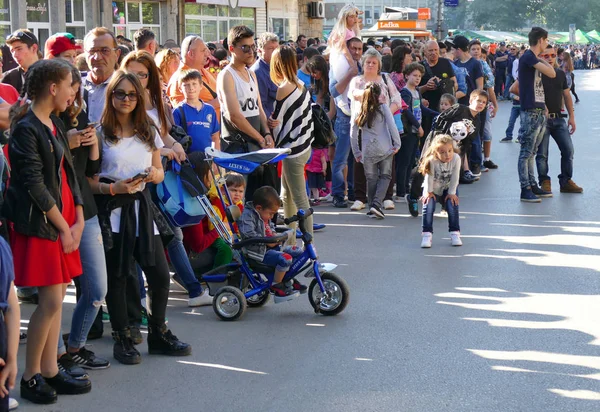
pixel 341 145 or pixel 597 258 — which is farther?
pixel 341 145

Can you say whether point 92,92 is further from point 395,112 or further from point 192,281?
point 395,112

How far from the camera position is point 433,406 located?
5449mm

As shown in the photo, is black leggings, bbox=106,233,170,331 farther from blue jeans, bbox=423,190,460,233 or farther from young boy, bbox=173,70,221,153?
blue jeans, bbox=423,190,460,233

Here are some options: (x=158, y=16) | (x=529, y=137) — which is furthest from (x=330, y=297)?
(x=158, y=16)

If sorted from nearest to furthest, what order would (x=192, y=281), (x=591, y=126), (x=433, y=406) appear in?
(x=433, y=406) → (x=192, y=281) → (x=591, y=126)

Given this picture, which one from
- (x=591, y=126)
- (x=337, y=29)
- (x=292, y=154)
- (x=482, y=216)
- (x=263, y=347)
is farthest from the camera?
(x=591, y=126)

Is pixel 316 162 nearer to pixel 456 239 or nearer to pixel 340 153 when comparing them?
pixel 340 153

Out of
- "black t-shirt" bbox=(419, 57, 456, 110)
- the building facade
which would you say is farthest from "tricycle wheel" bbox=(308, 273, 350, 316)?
the building facade

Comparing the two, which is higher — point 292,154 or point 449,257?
point 292,154

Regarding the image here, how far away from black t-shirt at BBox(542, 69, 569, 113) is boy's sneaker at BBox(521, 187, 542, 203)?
1.09 metres

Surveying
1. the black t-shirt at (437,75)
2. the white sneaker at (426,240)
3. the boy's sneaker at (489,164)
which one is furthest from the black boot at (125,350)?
the boy's sneaker at (489,164)

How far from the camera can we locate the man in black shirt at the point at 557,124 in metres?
12.6

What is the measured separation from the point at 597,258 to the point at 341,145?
380 centimetres

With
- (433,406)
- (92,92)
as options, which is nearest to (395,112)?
(92,92)
